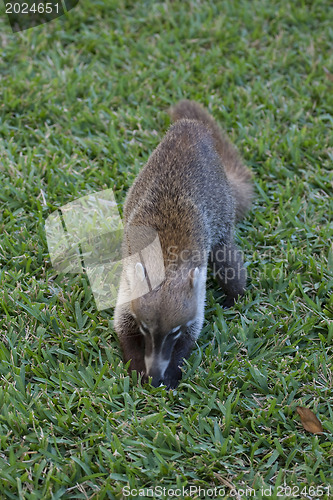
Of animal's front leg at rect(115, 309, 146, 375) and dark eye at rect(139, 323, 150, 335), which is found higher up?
dark eye at rect(139, 323, 150, 335)

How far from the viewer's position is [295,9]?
664cm

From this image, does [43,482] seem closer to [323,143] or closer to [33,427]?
[33,427]

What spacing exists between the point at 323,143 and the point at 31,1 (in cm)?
350

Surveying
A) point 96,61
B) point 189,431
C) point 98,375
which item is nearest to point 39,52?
point 96,61

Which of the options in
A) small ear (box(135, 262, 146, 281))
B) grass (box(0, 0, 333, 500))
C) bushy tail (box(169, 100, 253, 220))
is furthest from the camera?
bushy tail (box(169, 100, 253, 220))

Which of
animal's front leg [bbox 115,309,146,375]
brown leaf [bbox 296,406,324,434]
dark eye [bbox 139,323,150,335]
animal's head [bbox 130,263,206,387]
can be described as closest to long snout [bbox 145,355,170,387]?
animal's head [bbox 130,263,206,387]

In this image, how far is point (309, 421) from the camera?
10.4 feet

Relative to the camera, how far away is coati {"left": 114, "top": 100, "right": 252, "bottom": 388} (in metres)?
3.12

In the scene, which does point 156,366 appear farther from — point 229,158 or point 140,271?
point 229,158

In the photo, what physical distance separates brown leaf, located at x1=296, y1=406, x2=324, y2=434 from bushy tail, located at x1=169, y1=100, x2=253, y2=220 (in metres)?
1.81

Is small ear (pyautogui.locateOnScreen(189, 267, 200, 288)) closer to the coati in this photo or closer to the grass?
the coati

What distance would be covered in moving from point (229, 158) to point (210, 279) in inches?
43.2

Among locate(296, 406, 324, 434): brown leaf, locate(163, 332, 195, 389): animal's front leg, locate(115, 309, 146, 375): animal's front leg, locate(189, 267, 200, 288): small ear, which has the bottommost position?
locate(296, 406, 324, 434): brown leaf

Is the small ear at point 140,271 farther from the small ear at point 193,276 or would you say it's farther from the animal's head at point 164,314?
the small ear at point 193,276
